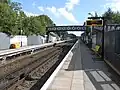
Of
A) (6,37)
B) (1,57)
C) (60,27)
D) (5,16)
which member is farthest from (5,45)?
(60,27)

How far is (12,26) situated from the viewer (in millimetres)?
58625

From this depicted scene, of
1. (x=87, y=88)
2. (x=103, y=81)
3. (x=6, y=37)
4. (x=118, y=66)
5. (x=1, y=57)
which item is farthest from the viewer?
(x=6, y=37)

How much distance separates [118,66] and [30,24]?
81753 millimetres

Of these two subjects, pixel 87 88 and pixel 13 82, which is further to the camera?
pixel 13 82

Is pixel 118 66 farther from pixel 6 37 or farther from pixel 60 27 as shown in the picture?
pixel 60 27

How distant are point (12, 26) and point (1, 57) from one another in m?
29.8

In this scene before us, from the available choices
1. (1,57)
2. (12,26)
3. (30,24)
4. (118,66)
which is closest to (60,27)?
(30,24)

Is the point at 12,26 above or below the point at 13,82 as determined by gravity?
above

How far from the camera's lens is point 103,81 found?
513 inches

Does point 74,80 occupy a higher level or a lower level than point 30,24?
lower

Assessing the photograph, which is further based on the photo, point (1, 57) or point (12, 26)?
point (12, 26)

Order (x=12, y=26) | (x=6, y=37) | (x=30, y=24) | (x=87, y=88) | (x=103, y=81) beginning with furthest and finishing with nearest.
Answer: (x=30, y=24)
(x=12, y=26)
(x=6, y=37)
(x=103, y=81)
(x=87, y=88)

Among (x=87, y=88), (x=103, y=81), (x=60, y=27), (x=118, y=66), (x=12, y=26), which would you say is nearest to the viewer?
(x=87, y=88)

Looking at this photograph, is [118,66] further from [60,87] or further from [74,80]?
[60,87]
